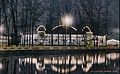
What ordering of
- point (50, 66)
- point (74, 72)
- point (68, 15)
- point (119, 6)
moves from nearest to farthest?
point (74, 72), point (50, 66), point (68, 15), point (119, 6)

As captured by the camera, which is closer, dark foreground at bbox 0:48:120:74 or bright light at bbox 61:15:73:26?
dark foreground at bbox 0:48:120:74

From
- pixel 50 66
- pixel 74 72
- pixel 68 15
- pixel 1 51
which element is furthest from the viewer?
pixel 68 15

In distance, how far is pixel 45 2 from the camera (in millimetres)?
79812

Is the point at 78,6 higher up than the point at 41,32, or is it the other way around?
the point at 78,6

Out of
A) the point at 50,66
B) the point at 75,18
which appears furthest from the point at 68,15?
the point at 50,66

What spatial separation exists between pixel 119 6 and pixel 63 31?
3135cm

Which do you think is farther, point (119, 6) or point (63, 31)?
point (119, 6)

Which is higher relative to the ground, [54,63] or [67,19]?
[67,19]

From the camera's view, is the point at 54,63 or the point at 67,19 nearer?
the point at 54,63

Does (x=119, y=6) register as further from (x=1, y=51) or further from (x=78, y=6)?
(x=1, y=51)

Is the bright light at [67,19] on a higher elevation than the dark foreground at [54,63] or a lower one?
higher

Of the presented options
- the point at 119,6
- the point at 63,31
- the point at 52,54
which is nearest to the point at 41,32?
the point at 63,31

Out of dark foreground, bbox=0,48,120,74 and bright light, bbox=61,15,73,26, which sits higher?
bright light, bbox=61,15,73,26

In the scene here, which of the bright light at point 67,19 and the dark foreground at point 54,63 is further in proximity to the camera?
the bright light at point 67,19
